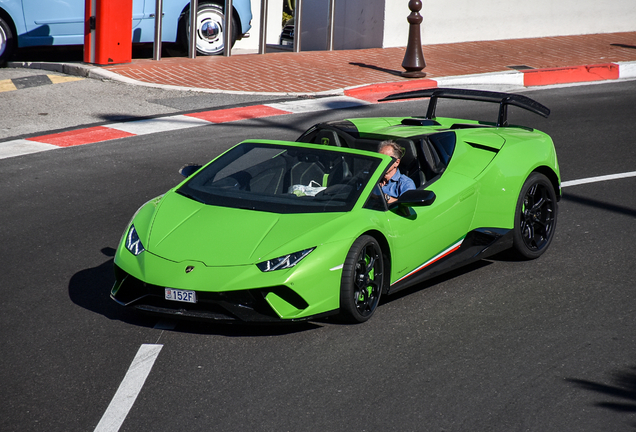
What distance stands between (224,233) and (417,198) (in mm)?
1345

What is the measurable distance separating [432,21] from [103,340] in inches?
595

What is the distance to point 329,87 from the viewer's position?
1445cm

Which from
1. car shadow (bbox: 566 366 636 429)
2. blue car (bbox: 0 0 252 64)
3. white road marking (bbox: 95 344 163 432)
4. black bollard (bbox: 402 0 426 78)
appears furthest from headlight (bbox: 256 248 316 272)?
blue car (bbox: 0 0 252 64)

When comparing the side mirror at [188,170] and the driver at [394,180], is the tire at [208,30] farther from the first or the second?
the driver at [394,180]

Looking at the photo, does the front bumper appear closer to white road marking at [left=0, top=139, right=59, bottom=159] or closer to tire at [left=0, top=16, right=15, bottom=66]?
white road marking at [left=0, top=139, right=59, bottom=159]

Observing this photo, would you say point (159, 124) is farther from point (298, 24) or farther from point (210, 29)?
point (298, 24)

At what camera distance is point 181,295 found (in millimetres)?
4891

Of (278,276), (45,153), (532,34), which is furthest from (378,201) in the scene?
(532,34)

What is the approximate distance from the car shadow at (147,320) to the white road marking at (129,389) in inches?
13.2

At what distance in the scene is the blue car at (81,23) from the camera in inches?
564

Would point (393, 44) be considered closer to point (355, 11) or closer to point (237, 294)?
point (355, 11)

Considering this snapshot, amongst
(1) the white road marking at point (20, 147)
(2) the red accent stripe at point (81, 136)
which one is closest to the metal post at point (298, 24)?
(2) the red accent stripe at point (81, 136)

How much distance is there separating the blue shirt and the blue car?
10.6 m

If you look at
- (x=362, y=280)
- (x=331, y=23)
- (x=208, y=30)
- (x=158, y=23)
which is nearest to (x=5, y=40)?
(x=158, y=23)
